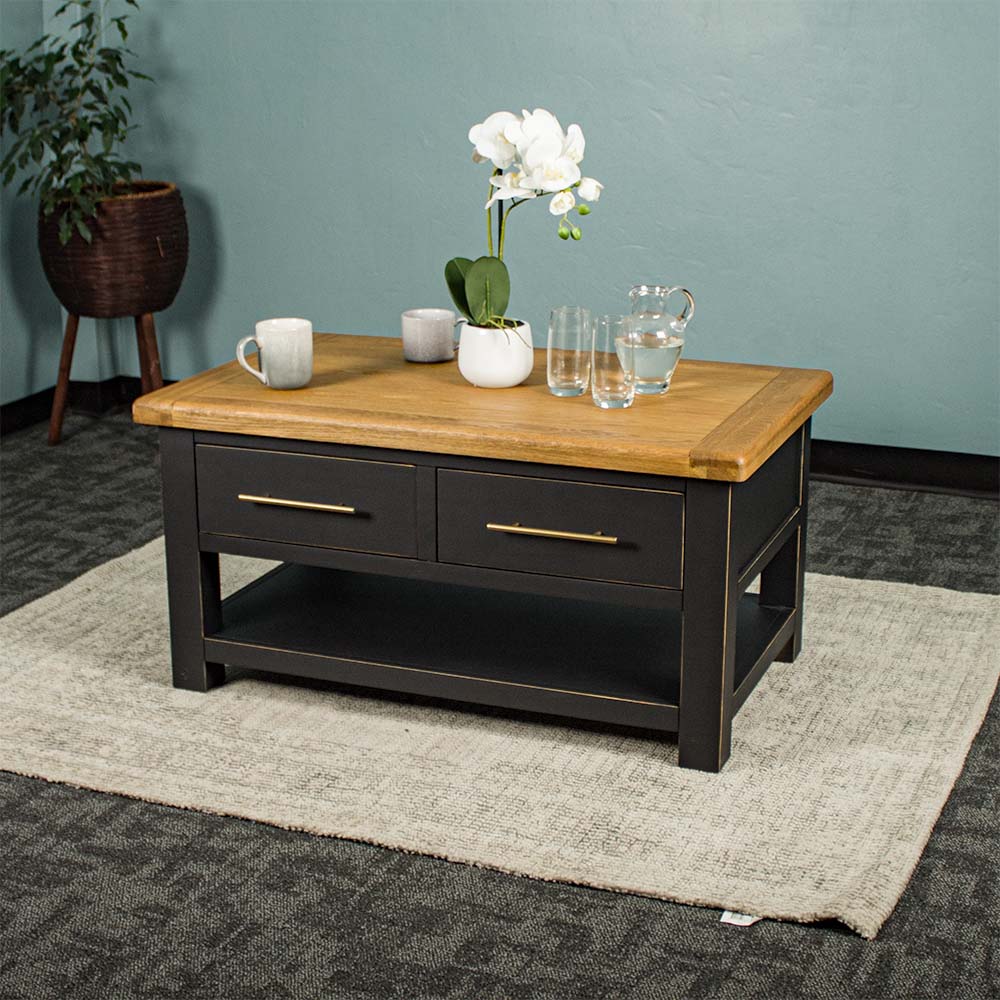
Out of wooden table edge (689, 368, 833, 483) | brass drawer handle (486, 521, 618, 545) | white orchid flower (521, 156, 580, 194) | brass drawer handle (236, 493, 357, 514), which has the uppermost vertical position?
white orchid flower (521, 156, 580, 194)

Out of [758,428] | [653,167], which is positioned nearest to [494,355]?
[758,428]

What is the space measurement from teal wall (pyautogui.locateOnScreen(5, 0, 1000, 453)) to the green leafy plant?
136mm

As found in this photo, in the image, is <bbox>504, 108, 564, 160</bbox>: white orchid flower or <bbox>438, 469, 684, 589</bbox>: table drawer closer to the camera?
<bbox>438, 469, 684, 589</bbox>: table drawer

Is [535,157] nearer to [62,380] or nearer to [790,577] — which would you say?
[790,577]

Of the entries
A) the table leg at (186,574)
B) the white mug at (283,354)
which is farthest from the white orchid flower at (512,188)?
the table leg at (186,574)

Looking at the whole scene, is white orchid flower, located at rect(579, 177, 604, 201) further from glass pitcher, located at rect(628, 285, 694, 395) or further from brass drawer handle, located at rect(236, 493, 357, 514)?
brass drawer handle, located at rect(236, 493, 357, 514)

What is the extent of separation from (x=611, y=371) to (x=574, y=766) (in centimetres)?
59

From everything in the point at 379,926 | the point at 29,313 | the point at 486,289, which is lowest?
the point at 379,926

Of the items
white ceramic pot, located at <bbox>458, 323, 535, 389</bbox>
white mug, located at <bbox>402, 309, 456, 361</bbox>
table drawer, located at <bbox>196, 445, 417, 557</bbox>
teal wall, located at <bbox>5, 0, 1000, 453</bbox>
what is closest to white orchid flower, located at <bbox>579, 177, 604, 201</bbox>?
white ceramic pot, located at <bbox>458, 323, 535, 389</bbox>

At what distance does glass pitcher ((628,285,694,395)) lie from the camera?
2246 mm

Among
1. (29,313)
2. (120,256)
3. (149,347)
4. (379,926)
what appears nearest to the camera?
(379,926)

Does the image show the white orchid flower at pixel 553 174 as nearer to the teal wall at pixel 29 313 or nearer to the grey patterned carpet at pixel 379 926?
the grey patterned carpet at pixel 379 926

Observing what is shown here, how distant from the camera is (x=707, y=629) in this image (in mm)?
2070

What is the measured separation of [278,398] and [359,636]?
0.39 meters
